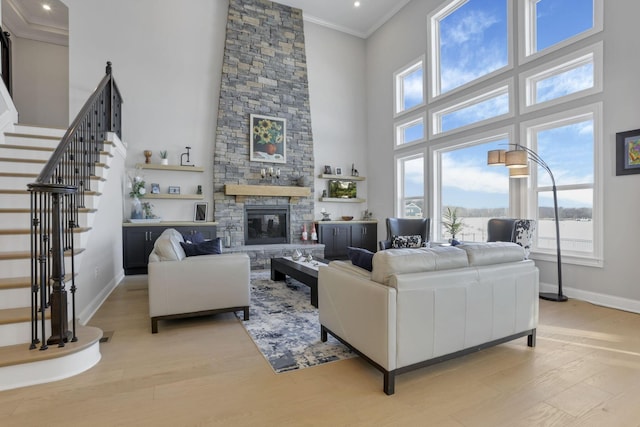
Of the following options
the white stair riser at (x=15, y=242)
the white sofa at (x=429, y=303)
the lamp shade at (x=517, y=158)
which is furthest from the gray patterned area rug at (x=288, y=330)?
the lamp shade at (x=517, y=158)

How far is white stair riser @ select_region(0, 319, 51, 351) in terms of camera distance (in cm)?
225

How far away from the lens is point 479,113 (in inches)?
221

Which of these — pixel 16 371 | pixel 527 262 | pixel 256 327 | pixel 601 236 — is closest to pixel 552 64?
pixel 601 236

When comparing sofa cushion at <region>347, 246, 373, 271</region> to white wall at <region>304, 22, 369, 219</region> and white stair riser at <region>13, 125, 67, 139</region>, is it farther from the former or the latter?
white wall at <region>304, 22, 369, 219</region>

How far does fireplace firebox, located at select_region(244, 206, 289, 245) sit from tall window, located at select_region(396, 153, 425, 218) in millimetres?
2785

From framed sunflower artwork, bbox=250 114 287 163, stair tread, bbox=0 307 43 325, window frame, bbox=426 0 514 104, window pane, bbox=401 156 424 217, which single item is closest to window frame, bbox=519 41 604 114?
window frame, bbox=426 0 514 104

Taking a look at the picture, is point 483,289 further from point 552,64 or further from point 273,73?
point 273,73

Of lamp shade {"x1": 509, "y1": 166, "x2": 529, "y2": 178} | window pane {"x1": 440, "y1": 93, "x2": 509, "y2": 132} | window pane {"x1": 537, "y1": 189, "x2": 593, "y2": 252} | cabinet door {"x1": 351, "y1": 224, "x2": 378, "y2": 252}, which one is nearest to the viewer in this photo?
window pane {"x1": 537, "y1": 189, "x2": 593, "y2": 252}

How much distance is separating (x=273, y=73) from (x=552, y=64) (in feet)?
17.5

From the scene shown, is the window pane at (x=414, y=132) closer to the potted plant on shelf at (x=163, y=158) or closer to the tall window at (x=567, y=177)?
the tall window at (x=567, y=177)

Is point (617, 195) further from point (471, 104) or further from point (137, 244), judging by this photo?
point (137, 244)

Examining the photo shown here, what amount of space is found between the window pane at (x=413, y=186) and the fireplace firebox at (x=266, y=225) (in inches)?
113

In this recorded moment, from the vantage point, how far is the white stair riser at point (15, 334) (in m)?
2.25

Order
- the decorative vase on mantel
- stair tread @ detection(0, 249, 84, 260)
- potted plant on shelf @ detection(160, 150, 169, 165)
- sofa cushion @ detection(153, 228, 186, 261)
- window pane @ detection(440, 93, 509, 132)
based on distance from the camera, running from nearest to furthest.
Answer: stair tread @ detection(0, 249, 84, 260) < sofa cushion @ detection(153, 228, 186, 261) < window pane @ detection(440, 93, 509, 132) < the decorative vase on mantel < potted plant on shelf @ detection(160, 150, 169, 165)
